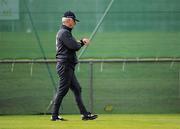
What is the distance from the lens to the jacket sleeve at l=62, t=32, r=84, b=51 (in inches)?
482

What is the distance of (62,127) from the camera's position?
11.2 metres

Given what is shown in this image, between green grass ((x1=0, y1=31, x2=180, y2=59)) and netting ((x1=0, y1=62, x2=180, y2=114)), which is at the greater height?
green grass ((x1=0, y1=31, x2=180, y2=59))

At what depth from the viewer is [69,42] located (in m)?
12.2

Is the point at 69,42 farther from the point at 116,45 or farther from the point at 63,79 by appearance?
the point at 116,45

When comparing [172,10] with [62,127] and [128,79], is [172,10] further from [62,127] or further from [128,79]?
[62,127]

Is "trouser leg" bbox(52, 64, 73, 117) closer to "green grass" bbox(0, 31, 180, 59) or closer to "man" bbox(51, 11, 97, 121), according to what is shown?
"man" bbox(51, 11, 97, 121)

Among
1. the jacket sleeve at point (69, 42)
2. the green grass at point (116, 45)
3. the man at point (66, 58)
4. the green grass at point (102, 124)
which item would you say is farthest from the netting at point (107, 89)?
the jacket sleeve at point (69, 42)

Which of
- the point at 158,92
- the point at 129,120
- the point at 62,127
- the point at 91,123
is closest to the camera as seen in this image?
the point at 62,127

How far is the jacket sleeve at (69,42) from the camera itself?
1223 centimetres

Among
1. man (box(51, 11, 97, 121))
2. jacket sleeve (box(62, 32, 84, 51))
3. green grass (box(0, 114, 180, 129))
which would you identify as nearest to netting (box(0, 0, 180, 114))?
green grass (box(0, 114, 180, 129))

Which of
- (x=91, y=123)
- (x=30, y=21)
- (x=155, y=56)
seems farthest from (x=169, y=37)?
(x=91, y=123)

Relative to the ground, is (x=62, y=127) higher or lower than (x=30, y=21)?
lower

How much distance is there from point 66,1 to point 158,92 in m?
2.93

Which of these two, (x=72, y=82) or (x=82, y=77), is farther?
(x=82, y=77)
